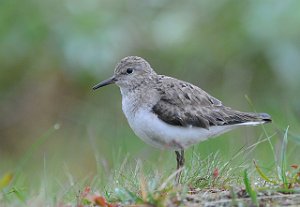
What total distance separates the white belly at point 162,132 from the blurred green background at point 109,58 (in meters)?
3.76

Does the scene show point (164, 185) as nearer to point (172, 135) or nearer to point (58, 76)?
point (172, 135)

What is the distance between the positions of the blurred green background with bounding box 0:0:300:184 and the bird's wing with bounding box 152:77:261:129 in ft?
11.2

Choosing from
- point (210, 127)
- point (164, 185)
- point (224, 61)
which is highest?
point (224, 61)

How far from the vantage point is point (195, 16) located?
11.6m

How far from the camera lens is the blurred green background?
1070cm

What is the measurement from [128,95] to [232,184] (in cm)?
182

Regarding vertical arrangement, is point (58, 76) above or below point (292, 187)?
above

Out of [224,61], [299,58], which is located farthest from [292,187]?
[224,61]

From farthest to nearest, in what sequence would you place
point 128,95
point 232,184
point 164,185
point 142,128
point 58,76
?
point 58,76
point 128,95
point 142,128
point 232,184
point 164,185

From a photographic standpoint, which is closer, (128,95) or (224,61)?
(128,95)

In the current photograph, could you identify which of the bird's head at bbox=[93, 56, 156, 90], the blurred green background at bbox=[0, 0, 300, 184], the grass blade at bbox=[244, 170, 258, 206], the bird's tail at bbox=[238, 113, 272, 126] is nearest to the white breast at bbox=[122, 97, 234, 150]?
the bird's tail at bbox=[238, 113, 272, 126]

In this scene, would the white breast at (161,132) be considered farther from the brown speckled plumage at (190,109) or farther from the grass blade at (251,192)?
the grass blade at (251,192)

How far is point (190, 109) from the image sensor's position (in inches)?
266

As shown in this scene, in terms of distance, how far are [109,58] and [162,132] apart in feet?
14.5
